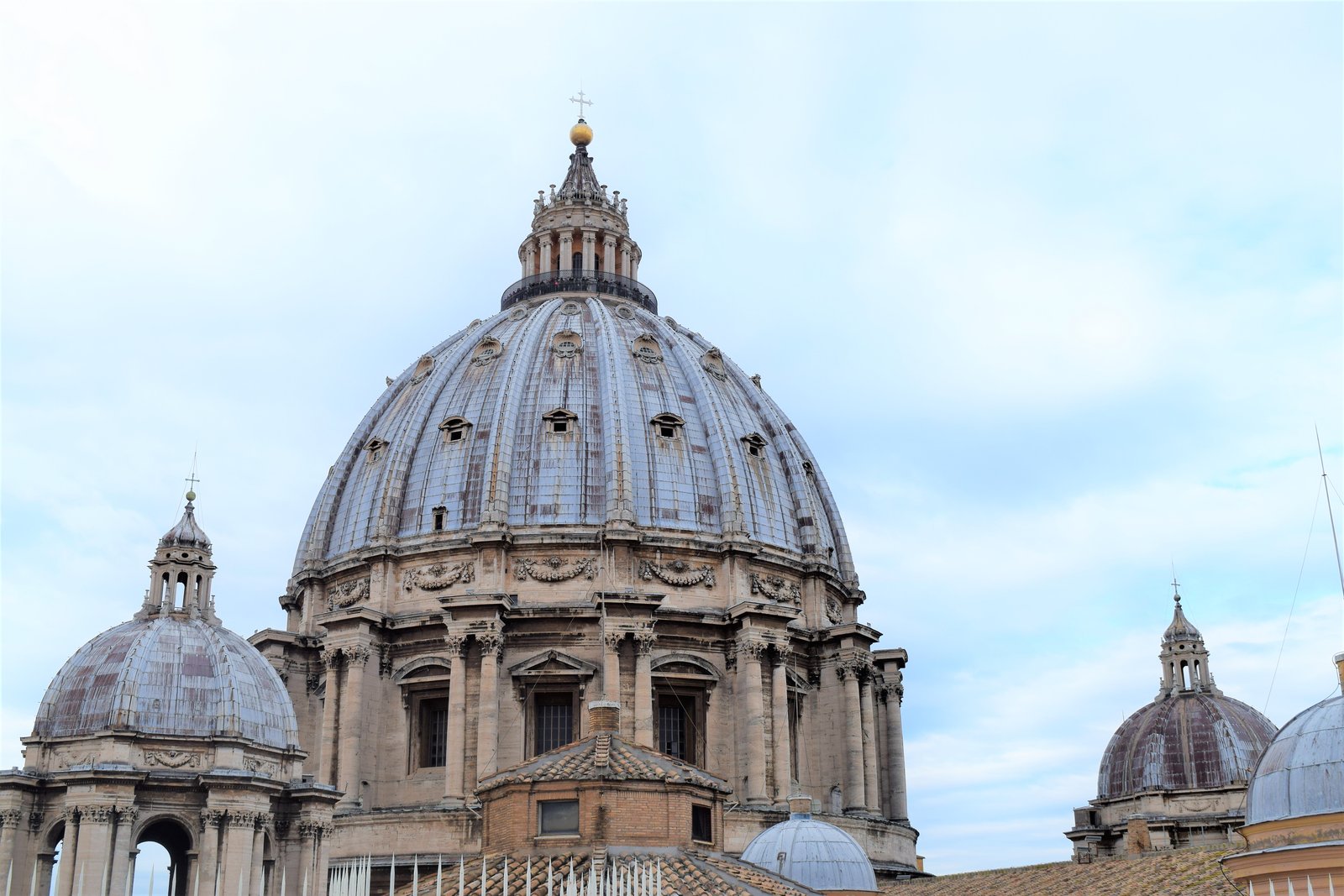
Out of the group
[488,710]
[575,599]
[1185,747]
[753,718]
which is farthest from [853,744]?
[1185,747]

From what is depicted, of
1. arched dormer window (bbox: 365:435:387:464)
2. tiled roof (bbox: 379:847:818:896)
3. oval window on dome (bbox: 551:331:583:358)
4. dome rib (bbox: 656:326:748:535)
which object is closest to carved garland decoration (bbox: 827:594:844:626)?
dome rib (bbox: 656:326:748:535)

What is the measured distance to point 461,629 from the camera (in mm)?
53406

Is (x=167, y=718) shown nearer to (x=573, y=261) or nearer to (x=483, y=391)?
(x=483, y=391)

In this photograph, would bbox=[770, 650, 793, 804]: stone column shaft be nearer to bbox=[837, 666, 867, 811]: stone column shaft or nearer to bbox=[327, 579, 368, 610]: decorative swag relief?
bbox=[837, 666, 867, 811]: stone column shaft

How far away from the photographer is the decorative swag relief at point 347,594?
58438mm

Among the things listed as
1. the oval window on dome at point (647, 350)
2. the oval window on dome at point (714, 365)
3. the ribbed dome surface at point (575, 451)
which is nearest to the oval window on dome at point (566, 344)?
the ribbed dome surface at point (575, 451)

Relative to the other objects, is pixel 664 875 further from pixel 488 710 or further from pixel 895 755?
pixel 895 755

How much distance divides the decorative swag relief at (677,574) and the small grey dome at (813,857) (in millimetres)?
15271

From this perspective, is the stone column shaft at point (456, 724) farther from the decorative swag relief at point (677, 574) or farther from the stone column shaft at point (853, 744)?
the stone column shaft at point (853, 744)

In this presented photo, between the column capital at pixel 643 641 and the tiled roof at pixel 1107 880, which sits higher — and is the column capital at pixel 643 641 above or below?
above

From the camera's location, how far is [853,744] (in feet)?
191

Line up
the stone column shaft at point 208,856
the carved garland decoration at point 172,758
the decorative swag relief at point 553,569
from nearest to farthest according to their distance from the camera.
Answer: the stone column shaft at point 208,856
the carved garland decoration at point 172,758
the decorative swag relief at point 553,569

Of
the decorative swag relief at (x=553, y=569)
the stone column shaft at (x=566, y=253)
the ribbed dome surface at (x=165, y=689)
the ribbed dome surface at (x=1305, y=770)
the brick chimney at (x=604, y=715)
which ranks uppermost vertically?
the stone column shaft at (x=566, y=253)

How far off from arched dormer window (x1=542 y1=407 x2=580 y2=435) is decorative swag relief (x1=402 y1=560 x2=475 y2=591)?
6826 millimetres
